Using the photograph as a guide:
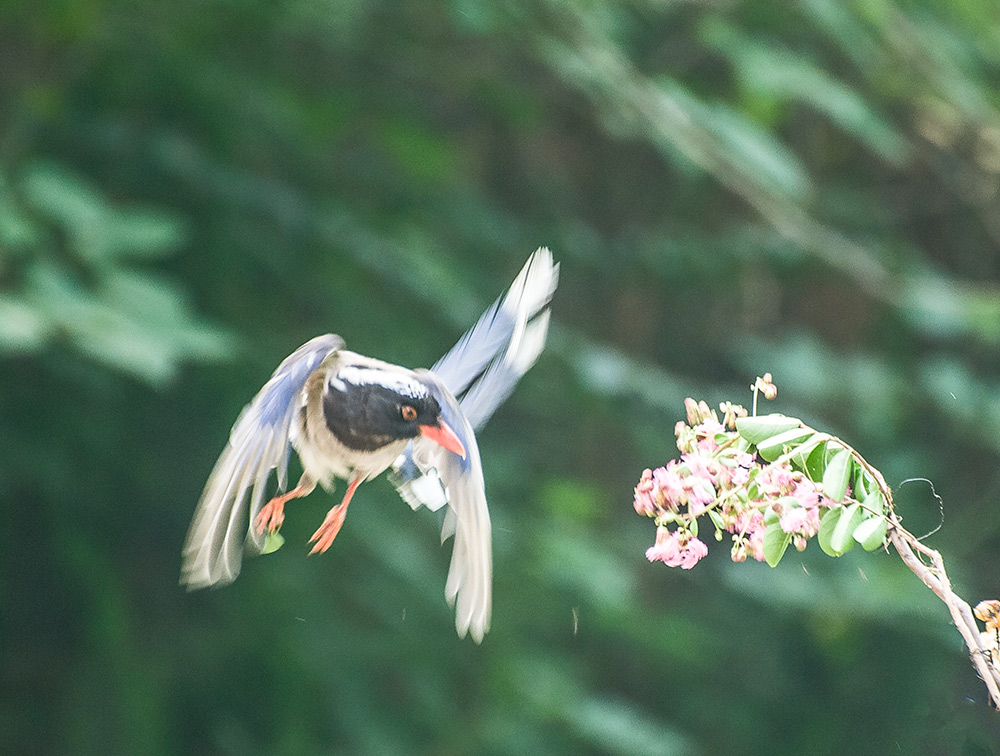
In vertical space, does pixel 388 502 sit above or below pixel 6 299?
below

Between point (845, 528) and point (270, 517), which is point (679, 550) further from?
point (270, 517)

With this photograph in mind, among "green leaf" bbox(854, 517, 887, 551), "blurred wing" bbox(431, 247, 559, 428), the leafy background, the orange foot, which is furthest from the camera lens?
the leafy background

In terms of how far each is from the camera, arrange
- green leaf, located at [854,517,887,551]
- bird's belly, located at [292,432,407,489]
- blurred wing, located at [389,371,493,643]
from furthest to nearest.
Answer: bird's belly, located at [292,432,407,489] < blurred wing, located at [389,371,493,643] < green leaf, located at [854,517,887,551]

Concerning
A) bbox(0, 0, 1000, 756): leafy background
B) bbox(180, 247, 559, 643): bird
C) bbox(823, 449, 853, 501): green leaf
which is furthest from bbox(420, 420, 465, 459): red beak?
bbox(0, 0, 1000, 756): leafy background

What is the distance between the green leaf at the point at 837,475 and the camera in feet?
1.99

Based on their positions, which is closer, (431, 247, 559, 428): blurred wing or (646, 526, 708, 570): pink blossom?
(646, 526, 708, 570): pink blossom

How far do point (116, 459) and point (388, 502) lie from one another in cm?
61

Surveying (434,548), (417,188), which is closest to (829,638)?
(434,548)

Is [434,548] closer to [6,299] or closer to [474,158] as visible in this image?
[474,158]

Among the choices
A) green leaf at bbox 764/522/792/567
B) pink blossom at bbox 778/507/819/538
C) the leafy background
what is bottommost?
the leafy background

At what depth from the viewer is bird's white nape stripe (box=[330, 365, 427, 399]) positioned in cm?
102

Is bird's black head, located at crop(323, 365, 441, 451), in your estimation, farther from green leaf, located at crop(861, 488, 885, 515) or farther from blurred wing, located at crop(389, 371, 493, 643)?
green leaf, located at crop(861, 488, 885, 515)

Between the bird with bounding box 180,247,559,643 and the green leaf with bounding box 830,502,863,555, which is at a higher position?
the green leaf with bounding box 830,502,863,555

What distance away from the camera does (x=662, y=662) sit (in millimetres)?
3057
